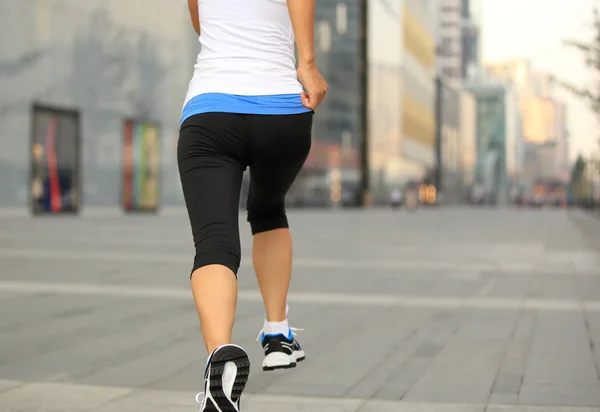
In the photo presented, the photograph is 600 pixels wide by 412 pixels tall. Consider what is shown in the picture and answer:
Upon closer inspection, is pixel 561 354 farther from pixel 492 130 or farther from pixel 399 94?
pixel 492 130

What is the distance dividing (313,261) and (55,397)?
8727 mm

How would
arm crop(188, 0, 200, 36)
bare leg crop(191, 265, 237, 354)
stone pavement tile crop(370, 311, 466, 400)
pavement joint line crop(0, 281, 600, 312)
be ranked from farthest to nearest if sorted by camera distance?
pavement joint line crop(0, 281, 600, 312)
stone pavement tile crop(370, 311, 466, 400)
arm crop(188, 0, 200, 36)
bare leg crop(191, 265, 237, 354)

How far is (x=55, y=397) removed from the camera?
163 inches

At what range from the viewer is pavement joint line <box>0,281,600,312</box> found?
782 cm

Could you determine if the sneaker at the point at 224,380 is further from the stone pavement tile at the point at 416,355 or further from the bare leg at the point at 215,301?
the stone pavement tile at the point at 416,355

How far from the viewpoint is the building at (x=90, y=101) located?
103 feet

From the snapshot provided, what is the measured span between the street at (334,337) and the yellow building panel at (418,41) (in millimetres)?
83818

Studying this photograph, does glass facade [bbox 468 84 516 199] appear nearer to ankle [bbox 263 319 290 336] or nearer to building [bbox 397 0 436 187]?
building [bbox 397 0 436 187]

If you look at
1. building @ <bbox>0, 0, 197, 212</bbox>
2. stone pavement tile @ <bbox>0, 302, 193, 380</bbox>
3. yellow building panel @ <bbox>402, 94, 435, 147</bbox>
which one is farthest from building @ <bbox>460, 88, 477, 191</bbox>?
stone pavement tile @ <bbox>0, 302, 193, 380</bbox>

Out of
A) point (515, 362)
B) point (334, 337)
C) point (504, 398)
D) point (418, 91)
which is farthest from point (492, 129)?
point (504, 398)

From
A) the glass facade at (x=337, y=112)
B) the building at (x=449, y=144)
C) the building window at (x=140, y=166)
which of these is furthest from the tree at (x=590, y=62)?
the building at (x=449, y=144)

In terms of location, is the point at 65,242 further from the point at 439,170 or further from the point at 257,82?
the point at 439,170

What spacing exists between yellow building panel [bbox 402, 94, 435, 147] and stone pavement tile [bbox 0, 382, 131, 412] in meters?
86.2

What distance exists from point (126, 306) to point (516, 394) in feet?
12.8
